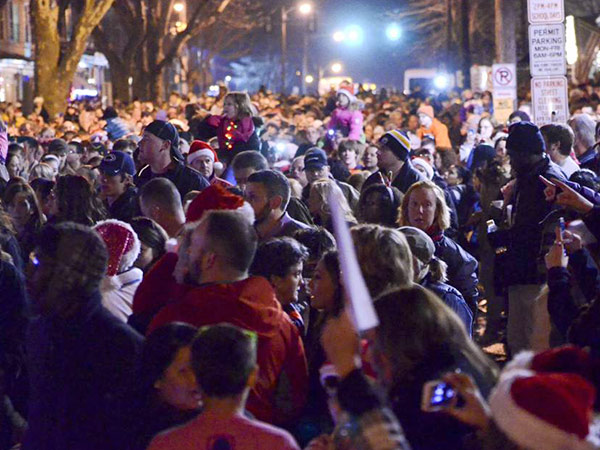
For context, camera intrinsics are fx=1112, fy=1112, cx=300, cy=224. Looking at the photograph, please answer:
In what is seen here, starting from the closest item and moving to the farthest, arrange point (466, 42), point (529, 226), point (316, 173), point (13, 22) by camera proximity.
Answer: point (529, 226), point (316, 173), point (466, 42), point (13, 22)

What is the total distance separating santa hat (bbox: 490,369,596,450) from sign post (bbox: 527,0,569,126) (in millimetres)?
10630

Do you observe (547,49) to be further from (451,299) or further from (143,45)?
(143,45)

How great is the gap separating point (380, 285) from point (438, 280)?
1533 mm

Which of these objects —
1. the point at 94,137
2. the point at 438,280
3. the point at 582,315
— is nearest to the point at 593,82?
the point at 94,137

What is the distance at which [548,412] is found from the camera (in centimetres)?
277

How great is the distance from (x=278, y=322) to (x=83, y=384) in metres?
0.88

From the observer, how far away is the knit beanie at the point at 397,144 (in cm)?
962

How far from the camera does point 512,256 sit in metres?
8.01

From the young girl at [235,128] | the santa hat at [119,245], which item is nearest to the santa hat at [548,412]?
the santa hat at [119,245]

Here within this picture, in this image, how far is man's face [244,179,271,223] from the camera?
7.15 m

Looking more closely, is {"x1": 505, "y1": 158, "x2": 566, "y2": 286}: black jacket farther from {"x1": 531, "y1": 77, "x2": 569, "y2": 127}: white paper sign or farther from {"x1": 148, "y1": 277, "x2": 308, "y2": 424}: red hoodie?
{"x1": 531, "y1": 77, "x2": 569, "y2": 127}: white paper sign

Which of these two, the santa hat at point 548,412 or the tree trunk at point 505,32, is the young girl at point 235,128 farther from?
the tree trunk at point 505,32

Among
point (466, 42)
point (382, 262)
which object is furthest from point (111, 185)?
point (466, 42)

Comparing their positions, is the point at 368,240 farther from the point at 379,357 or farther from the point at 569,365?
the point at 569,365
